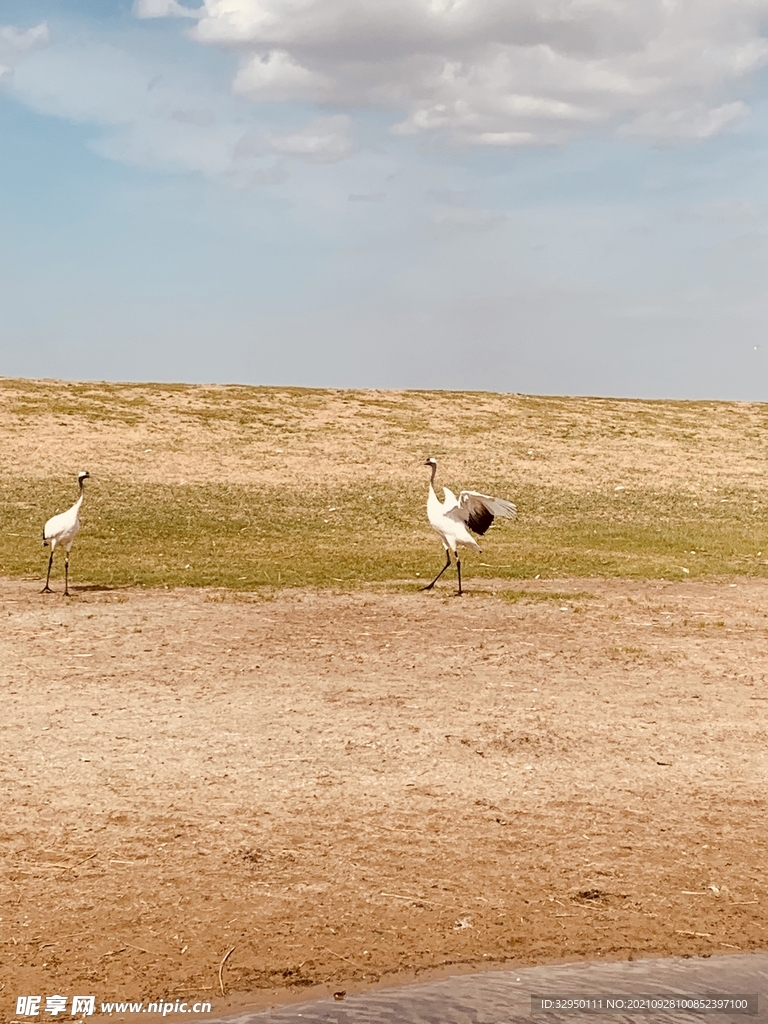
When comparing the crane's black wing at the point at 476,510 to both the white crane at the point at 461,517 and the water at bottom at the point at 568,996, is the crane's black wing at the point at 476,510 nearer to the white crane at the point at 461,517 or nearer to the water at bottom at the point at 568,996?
the white crane at the point at 461,517

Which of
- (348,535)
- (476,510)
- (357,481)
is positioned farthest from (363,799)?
(357,481)

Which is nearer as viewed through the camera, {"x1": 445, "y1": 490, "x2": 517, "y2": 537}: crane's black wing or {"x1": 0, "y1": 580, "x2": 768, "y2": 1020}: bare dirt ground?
{"x1": 0, "y1": 580, "x2": 768, "y2": 1020}: bare dirt ground

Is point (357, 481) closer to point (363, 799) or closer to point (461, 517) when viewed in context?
point (461, 517)

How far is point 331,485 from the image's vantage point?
3259cm

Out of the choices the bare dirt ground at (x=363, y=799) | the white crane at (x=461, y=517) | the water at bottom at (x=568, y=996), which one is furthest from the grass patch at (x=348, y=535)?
the water at bottom at (x=568, y=996)

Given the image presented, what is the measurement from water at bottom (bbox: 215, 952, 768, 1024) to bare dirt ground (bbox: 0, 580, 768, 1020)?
165 mm

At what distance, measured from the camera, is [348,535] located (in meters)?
24.9

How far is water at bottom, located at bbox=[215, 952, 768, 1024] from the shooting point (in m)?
6.12

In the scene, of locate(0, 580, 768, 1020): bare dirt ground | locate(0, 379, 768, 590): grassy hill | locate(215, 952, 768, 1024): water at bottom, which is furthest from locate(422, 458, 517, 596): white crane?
locate(215, 952, 768, 1024): water at bottom

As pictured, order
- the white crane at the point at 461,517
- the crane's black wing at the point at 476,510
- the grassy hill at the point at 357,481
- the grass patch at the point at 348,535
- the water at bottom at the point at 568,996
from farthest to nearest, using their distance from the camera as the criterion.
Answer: the grassy hill at the point at 357,481
the grass patch at the point at 348,535
the white crane at the point at 461,517
the crane's black wing at the point at 476,510
the water at bottom at the point at 568,996

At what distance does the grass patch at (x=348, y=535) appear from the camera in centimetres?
1991

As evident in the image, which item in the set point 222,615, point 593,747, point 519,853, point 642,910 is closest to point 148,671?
point 222,615

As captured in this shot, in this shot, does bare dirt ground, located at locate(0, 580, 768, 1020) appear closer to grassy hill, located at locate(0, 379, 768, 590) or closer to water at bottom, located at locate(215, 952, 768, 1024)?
water at bottom, located at locate(215, 952, 768, 1024)

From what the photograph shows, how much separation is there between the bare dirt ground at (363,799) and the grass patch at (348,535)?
4440 mm
